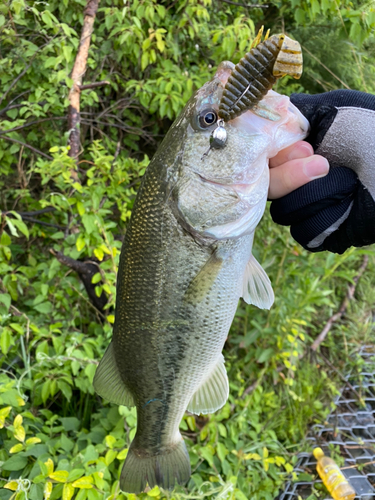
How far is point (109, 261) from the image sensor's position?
2188mm

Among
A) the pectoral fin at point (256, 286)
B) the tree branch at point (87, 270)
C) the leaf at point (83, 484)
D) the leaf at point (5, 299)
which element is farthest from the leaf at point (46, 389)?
the pectoral fin at point (256, 286)

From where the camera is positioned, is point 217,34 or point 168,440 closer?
point 168,440

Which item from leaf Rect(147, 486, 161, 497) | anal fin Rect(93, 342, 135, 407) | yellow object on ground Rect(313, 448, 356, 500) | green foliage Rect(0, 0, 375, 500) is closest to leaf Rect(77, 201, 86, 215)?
green foliage Rect(0, 0, 375, 500)

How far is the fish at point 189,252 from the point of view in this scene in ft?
3.84

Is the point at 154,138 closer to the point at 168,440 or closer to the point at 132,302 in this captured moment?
the point at 132,302

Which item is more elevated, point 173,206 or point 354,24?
point 354,24

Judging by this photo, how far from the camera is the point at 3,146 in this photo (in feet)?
8.54

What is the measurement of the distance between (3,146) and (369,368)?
383cm

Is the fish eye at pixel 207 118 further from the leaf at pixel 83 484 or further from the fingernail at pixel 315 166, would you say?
the leaf at pixel 83 484

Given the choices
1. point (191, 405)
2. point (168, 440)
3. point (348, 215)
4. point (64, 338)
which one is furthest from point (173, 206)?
point (64, 338)

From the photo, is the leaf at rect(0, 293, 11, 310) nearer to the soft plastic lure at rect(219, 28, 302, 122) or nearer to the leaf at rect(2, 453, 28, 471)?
the leaf at rect(2, 453, 28, 471)

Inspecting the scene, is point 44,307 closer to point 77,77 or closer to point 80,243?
point 80,243

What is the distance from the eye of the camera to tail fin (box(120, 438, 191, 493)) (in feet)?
4.85

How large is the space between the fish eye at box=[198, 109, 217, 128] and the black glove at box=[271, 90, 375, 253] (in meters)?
0.36
